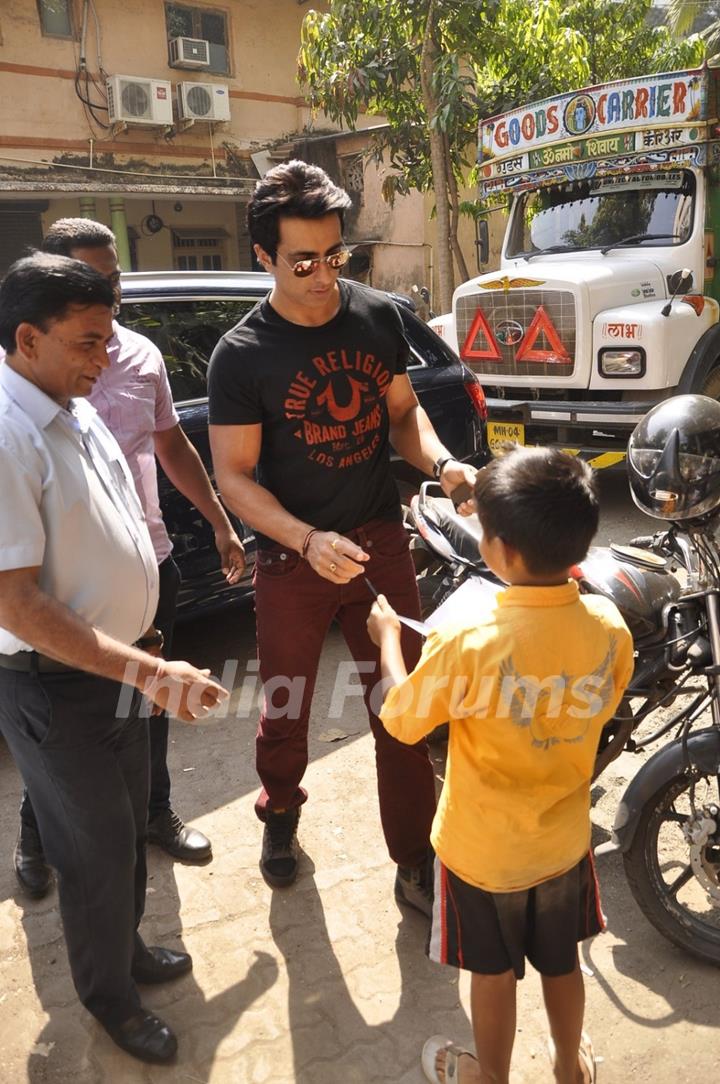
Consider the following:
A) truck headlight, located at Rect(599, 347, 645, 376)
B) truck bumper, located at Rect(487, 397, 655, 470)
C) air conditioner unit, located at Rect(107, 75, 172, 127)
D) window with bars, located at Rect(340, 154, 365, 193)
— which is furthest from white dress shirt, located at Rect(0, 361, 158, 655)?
window with bars, located at Rect(340, 154, 365, 193)

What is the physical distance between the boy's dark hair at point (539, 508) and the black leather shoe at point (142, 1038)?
1.44 meters

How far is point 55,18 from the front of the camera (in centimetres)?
1302

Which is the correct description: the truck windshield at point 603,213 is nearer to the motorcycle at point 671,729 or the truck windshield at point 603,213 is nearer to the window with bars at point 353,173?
the motorcycle at point 671,729

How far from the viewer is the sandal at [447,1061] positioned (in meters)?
2.03

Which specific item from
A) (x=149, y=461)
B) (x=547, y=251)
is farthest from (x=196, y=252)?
(x=149, y=461)

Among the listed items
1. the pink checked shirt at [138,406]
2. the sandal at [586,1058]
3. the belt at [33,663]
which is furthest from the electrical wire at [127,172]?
the sandal at [586,1058]

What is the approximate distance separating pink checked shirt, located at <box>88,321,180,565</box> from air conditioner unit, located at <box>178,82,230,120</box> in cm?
1267

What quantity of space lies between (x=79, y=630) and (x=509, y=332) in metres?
5.54

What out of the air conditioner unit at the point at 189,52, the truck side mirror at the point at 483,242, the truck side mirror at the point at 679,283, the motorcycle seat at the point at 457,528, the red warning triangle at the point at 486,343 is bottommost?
the motorcycle seat at the point at 457,528

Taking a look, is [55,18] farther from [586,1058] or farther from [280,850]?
[586,1058]

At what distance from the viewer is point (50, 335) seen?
185 centimetres

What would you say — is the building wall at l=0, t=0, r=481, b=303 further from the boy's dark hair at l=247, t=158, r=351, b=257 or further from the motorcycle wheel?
the motorcycle wheel

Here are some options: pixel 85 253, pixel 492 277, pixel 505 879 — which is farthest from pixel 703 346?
pixel 505 879

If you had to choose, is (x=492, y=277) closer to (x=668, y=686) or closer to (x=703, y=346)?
(x=703, y=346)
